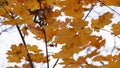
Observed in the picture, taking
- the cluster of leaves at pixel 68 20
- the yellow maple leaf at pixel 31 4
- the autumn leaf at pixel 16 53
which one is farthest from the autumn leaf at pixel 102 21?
the autumn leaf at pixel 16 53

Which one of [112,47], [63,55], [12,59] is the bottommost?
[63,55]

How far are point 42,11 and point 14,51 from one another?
0.25 meters

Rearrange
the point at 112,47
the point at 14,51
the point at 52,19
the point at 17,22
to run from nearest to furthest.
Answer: the point at 17,22, the point at 52,19, the point at 14,51, the point at 112,47

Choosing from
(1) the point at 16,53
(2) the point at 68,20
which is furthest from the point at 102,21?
(1) the point at 16,53

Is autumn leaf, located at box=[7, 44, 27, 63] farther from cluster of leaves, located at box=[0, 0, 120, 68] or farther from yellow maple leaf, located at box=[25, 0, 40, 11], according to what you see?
yellow maple leaf, located at box=[25, 0, 40, 11]

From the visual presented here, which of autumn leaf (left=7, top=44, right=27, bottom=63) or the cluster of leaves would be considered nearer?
the cluster of leaves

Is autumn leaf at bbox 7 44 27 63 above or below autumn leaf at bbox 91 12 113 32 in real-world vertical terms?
above

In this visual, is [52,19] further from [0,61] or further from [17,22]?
[0,61]

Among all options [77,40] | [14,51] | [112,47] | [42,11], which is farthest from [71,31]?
[112,47]

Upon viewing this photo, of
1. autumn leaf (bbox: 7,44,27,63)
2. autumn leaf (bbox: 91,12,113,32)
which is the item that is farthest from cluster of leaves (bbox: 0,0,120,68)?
autumn leaf (bbox: 7,44,27,63)

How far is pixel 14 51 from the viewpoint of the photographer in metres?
1.36

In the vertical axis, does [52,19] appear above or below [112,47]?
below

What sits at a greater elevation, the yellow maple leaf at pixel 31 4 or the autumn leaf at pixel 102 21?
the yellow maple leaf at pixel 31 4

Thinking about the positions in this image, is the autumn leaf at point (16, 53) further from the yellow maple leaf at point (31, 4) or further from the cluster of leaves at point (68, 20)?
the yellow maple leaf at point (31, 4)
